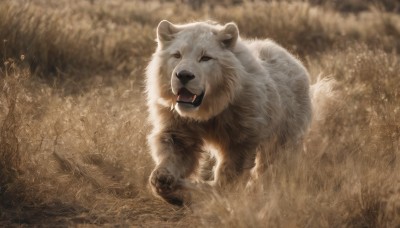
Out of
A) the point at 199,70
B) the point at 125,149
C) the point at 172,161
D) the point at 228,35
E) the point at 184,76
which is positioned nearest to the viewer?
the point at 184,76

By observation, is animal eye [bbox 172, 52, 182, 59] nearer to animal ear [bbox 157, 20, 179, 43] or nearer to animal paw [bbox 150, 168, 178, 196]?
animal ear [bbox 157, 20, 179, 43]

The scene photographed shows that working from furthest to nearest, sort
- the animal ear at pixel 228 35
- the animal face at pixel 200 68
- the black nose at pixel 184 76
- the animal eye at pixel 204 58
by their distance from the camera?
the animal ear at pixel 228 35, the animal eye at pixel 204 58, the animal face at pixel 200 68, the black nose at pixel 184 76

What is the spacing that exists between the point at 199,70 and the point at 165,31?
737 mm

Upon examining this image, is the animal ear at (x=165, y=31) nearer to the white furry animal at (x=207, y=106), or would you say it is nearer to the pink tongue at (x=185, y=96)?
the white furry animal at (x=207, y=106)

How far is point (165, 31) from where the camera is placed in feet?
21.8

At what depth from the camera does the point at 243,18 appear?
15.8m

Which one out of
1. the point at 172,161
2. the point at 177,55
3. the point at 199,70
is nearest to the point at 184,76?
the point at 199,70

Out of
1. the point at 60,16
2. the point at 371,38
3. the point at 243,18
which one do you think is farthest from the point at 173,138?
the point at 371,38

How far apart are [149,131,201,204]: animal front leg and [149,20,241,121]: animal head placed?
1.02 feet

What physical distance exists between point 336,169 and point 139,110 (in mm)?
2946

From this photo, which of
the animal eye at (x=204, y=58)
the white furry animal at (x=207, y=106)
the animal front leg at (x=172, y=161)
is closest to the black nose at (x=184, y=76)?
the white furry animal at (x=207, y=106)

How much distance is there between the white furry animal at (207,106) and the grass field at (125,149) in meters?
0.30

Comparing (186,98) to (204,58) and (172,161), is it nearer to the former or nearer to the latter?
(204,58)

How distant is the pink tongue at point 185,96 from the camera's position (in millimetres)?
6156
